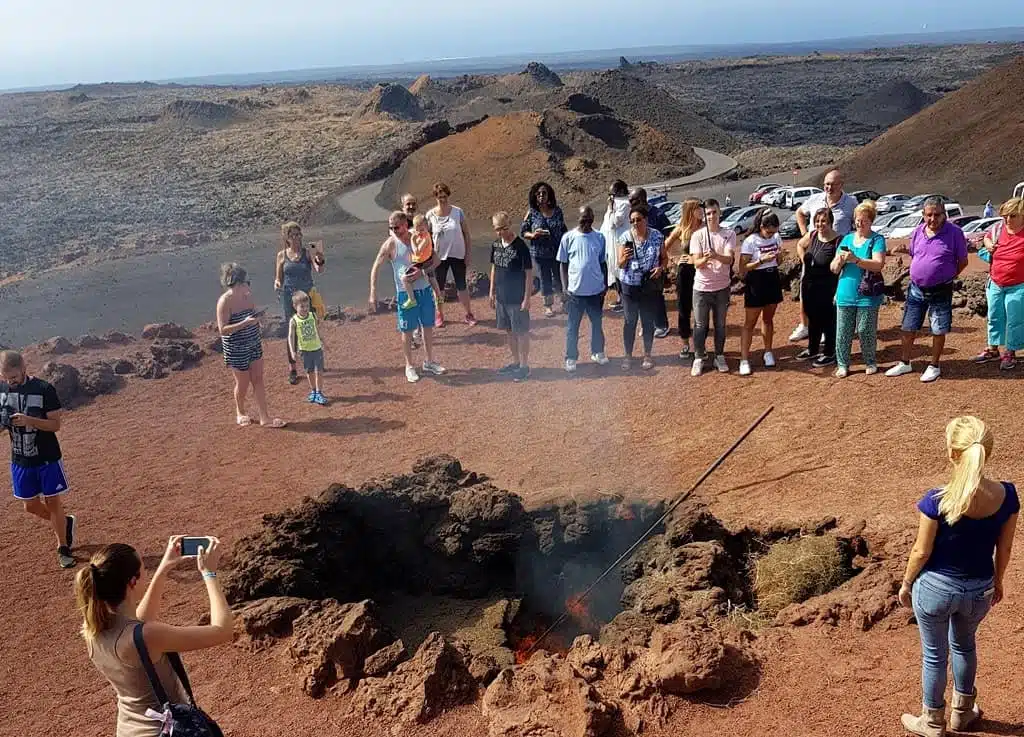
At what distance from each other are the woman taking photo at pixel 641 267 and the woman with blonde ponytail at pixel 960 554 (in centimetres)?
565

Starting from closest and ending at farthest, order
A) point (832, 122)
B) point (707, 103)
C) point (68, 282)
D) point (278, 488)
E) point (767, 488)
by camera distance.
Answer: point (767, 488) < point (278, 488) < point (68, 282) < point (832, 122) < point (707, 103)

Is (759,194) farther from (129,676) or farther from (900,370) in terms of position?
(129,676)

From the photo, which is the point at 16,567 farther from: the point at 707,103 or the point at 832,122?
the point at 707,103

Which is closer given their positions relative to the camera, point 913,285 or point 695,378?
point 913,285

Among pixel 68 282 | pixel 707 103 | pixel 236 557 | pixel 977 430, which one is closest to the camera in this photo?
pixel 977 430

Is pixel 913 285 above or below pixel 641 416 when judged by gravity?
above

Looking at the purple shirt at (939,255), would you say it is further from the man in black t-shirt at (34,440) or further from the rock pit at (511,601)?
the man in black t-shirt at (34,440)

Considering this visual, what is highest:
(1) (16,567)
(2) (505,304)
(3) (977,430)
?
(3) (977,430)

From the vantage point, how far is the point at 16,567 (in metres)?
6.62

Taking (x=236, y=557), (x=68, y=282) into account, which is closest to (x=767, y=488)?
(x=236, y=557)

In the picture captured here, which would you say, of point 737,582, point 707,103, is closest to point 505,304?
point 737,582

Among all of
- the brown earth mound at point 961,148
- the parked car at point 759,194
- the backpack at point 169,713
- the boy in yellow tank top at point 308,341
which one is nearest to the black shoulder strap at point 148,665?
the backpack at point 169,713

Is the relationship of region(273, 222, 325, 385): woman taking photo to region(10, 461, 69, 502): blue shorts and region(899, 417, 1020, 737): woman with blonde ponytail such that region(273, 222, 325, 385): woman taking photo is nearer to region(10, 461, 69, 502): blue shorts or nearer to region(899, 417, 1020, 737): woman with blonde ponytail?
region(10, 461, 69, 502): blue shorts

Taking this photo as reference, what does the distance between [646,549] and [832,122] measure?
175ft
